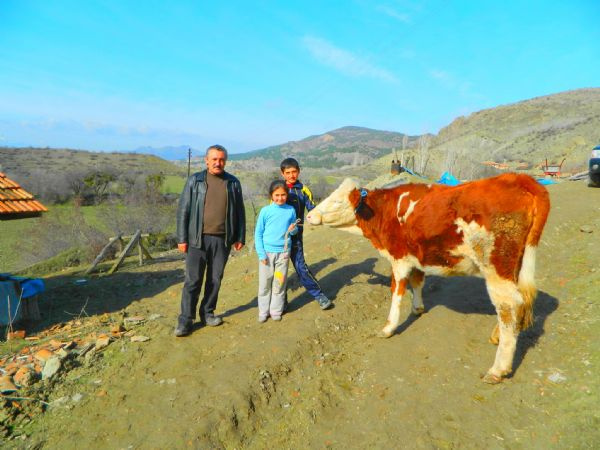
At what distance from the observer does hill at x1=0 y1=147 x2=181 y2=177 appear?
58.5 metres

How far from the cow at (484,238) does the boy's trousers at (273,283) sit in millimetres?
1465

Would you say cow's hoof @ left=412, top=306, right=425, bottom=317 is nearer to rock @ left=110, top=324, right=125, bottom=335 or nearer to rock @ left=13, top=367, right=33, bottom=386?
rock @ left=110, top=324, right=125, bottom=335

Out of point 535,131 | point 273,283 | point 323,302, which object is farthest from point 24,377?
point 535,131

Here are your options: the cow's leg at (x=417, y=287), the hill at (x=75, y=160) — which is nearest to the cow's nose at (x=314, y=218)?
the cow's leg at (x=417, y=287)

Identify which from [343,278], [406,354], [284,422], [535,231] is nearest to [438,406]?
[406,354]

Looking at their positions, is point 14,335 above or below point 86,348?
below

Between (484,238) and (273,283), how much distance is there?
2.76 metres

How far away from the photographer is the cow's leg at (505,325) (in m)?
3.67

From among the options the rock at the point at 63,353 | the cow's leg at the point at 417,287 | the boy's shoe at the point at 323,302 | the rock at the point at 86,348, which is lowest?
the rock at the point at 86,348

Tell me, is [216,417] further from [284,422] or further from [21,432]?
[21,432]

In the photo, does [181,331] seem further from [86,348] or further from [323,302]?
[323,302]

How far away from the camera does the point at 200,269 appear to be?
15.7ft

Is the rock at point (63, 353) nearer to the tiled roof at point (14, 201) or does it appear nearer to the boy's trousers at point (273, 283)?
the boy's trousers at point (273, 283)

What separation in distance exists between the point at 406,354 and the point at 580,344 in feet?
6.40
